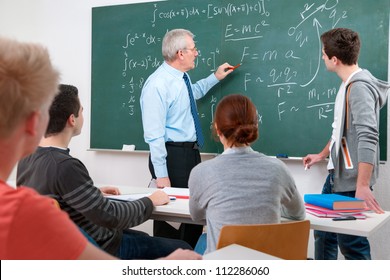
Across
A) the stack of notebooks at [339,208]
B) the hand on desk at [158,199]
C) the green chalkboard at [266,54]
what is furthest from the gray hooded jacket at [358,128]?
the hand on desk at [158,199]

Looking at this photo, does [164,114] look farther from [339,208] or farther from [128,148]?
[339,208]

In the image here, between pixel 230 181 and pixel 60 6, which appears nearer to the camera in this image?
pixel 230 181

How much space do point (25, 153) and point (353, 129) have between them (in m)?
2.07

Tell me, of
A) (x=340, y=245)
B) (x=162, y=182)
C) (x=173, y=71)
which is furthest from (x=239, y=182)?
(x=173, y=71)

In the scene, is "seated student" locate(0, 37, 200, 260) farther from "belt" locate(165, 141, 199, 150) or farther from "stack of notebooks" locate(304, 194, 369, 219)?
"belt" locate(165, 141, 199, 150)

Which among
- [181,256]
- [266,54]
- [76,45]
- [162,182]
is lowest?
[162,182]

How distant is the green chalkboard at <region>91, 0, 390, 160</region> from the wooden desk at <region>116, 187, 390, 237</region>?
1241 millimetres

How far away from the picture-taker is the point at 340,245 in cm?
251

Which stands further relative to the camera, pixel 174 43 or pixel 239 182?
pixel 174 43

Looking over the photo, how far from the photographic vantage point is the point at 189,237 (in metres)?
3.11

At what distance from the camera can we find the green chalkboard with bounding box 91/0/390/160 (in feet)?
10.3

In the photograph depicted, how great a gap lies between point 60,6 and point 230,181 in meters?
3.50
